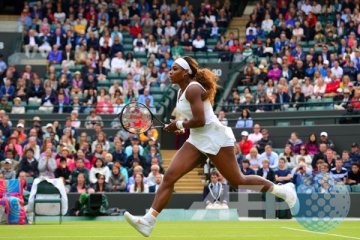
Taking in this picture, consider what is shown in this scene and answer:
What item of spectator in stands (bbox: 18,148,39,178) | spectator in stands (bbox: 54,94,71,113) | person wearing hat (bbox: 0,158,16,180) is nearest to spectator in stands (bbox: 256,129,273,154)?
spectator in stands (bbox: 18,148,39,178)

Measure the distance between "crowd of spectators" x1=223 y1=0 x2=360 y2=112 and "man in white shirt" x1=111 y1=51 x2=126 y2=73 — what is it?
3.59m

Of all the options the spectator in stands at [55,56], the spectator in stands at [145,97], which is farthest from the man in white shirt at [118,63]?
the spectator in stands at [145,97]

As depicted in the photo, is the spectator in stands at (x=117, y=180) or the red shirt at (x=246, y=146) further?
the red shirt at (x=246, y=146)

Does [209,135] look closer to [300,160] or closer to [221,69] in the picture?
[300,160]

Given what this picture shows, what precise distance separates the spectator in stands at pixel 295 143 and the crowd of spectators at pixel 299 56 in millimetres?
1614

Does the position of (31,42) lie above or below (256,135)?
above

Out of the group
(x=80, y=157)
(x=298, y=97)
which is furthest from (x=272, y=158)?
(x=80, y=157)

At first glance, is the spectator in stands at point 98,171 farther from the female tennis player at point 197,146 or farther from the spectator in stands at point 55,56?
the female tennis player at point 197,146

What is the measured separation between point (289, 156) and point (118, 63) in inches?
317

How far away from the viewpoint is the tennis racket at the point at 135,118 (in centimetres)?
1084

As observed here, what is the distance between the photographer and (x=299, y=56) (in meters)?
26.4

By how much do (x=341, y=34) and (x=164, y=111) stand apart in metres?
6.21

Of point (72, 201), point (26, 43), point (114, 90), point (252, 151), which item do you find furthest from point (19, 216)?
point (26, 43)

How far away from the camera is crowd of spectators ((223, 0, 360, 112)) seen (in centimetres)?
2419
